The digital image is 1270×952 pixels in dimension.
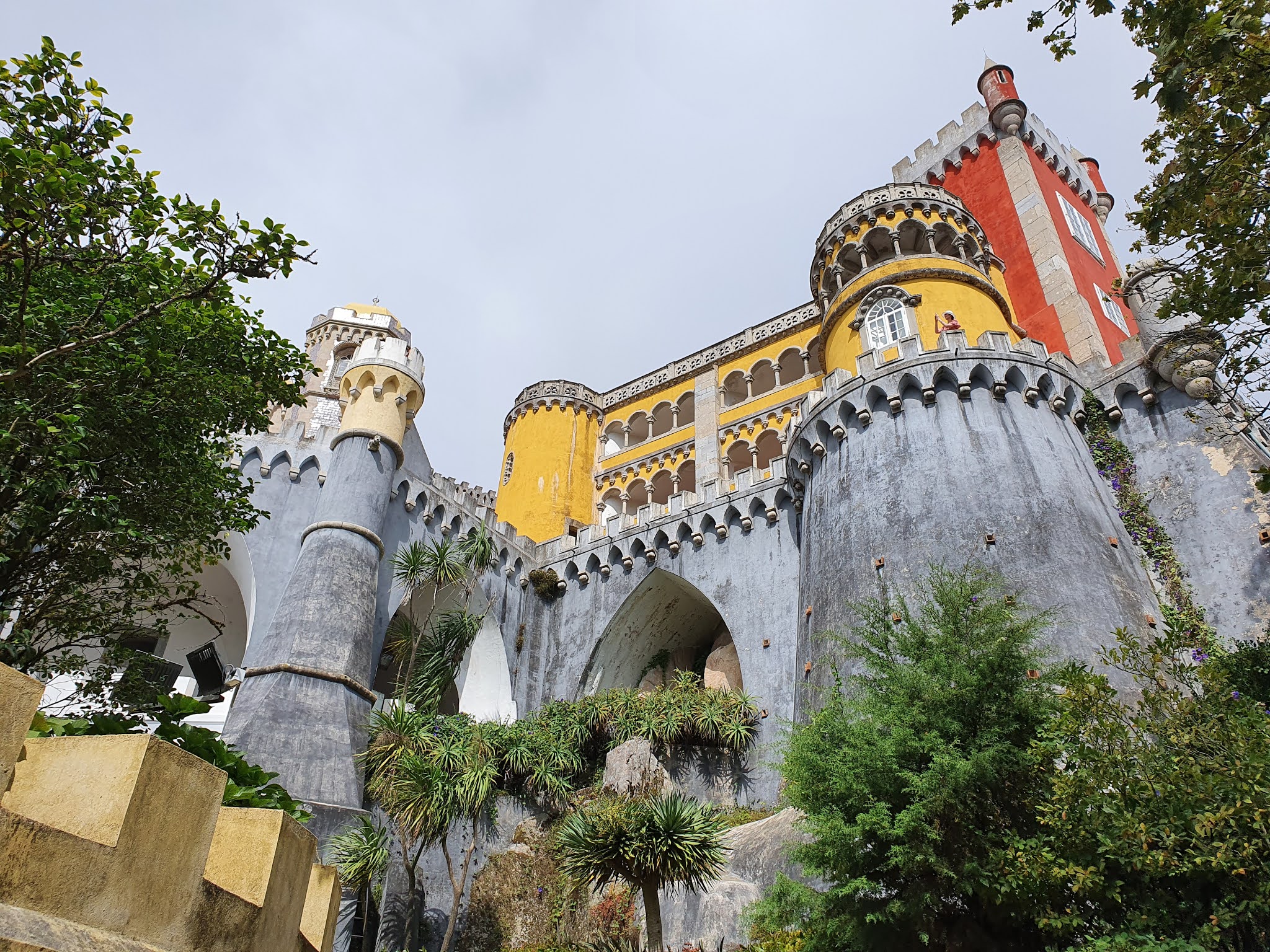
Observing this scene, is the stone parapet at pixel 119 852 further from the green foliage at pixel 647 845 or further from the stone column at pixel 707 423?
the stone column at pixel 707 423

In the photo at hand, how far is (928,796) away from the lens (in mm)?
9594

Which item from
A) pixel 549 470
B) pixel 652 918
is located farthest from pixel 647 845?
pixel 549 470

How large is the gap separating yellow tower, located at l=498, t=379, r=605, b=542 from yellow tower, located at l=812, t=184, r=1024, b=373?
37.0ft

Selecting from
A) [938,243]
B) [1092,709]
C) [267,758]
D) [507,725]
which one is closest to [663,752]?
[507,725]

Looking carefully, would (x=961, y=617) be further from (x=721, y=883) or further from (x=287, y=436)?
(x=287, y=436)

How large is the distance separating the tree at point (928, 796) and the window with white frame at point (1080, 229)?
20.1 m

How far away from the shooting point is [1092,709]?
913 centimetres

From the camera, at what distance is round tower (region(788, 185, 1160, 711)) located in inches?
635

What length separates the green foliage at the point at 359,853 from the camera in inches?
579

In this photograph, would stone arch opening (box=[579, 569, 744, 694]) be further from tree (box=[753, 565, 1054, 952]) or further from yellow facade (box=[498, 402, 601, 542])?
tree (box=[753, 565, 1054, 952])

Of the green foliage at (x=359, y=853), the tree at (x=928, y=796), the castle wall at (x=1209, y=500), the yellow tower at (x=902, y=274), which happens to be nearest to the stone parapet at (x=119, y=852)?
the tree at (x=928, y=796)

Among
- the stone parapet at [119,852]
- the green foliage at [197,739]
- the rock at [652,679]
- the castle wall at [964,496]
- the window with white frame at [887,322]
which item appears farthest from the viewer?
the rock at [652,679]

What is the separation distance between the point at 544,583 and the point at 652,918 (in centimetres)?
1473

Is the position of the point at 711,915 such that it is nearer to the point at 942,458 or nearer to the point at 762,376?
the point at 942,458
